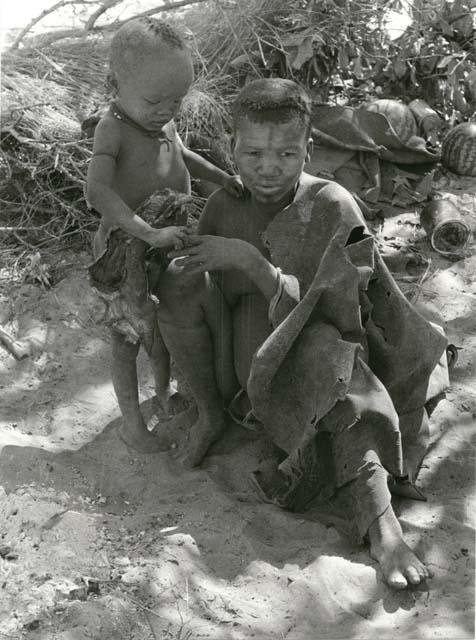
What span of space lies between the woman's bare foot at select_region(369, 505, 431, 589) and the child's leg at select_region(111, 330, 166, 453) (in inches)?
41.1

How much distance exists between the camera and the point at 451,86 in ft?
19.6

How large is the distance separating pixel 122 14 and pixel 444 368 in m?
4.22

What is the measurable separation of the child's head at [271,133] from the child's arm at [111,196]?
328mm

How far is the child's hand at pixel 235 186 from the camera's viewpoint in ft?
10.9

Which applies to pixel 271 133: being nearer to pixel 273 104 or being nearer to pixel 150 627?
pixel 273 104

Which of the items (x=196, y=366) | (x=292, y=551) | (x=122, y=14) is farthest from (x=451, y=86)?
(x=292, y=551)

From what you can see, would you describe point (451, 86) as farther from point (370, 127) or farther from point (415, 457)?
point (415, 457)

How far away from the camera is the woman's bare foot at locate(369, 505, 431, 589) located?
2775 millimetres

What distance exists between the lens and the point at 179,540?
3031 millimetres

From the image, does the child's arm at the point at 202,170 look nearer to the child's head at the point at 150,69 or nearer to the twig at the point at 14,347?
the child's head at the point at 150,69

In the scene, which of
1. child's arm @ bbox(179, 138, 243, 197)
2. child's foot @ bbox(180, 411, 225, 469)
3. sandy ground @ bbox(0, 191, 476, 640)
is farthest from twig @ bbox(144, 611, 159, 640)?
child's arm @ bbox(179, 138, 243, 197)

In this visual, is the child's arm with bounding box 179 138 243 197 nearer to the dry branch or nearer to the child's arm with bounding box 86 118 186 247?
the child's arm with bounding box 86 118 186 247

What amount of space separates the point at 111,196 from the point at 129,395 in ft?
2.83

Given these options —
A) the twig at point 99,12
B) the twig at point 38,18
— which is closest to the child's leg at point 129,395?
the twig at point 38,18
